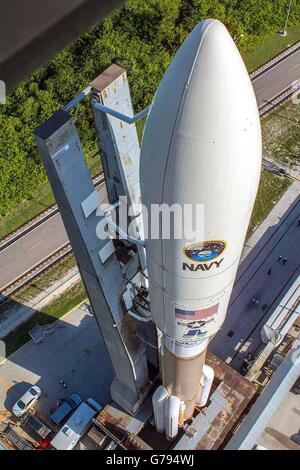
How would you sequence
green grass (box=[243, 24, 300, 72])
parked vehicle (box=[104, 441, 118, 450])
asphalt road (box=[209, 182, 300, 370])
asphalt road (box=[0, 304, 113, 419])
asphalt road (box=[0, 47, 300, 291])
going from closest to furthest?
parked vehicle (box=[104, 441, 118, 450])
asphalt road (box=[0, 304, 113, 419])
asphalt road (box=[209, 182, 300, 370])
asphalt road (box=[0, 47, 300, 291])
green grass (box=[243, 24, 300, 72])

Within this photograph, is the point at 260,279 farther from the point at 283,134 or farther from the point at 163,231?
the point at 163,231

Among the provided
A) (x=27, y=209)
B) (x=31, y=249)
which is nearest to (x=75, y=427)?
(x=31, y=249)

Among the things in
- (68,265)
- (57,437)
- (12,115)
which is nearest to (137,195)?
(57,437)

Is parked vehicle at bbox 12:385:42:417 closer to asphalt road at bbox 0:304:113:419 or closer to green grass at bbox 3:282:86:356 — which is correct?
asphalt road at bbox 0:304:113:419

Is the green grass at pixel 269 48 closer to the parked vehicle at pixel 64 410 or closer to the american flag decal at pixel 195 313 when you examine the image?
the parked vehicle at pixel 64 410

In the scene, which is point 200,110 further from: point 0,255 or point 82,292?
point 0,255

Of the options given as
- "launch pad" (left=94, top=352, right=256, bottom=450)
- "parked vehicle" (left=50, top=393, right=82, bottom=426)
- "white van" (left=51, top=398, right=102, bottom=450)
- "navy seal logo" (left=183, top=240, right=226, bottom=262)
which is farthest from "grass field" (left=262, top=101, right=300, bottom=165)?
"navy seal logo" (left=183, top=240, right=226, bottom=262)
